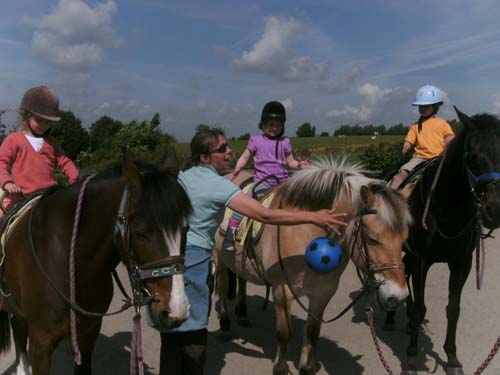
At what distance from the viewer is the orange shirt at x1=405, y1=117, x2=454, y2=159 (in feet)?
15.6

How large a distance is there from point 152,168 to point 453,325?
3.19m

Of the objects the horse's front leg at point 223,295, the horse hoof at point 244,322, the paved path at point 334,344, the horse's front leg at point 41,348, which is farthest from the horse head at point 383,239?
the horse hoof at point 244,322

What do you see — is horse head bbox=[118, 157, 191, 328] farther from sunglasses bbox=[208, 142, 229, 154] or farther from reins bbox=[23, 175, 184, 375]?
sunglasses bbox=[208, 142, 229, 154]

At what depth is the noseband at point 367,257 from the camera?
2.68 m

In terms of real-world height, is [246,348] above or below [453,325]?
below

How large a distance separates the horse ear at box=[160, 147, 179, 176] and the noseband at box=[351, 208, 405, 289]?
1.32 metres

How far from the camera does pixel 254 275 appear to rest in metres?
3.85

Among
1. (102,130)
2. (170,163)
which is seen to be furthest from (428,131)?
(102,130)

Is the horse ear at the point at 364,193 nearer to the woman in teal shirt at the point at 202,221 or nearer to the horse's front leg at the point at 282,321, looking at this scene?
the woman in teal shirt at the point at 202,221

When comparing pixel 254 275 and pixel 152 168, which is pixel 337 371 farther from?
pixel 152 168

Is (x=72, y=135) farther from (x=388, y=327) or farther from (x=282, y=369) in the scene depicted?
(x=282, y=369)

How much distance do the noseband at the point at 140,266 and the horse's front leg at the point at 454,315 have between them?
295cm

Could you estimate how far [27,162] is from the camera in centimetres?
316

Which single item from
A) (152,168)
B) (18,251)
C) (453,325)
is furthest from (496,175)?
(18,251)
